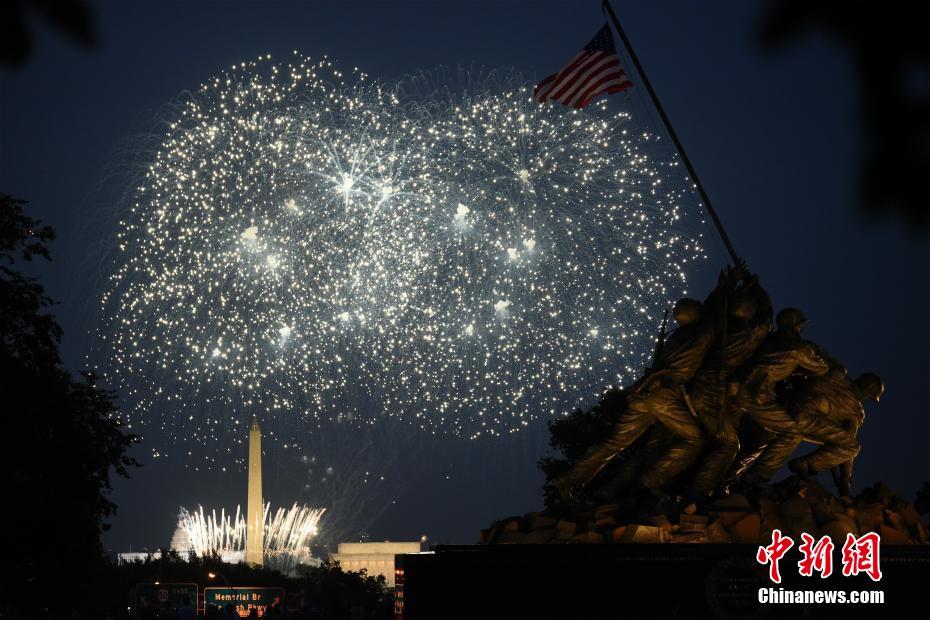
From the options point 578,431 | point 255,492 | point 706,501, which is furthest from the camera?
point 255,492

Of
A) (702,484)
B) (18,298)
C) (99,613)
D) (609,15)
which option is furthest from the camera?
(99,613)

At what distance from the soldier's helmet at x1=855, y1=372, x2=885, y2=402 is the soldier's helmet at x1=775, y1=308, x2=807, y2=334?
1.22m

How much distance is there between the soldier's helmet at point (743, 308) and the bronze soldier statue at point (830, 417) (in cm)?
128

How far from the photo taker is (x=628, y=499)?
45.1ft

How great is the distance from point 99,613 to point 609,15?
23.8 metres

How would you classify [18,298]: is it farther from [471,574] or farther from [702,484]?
[702,484]

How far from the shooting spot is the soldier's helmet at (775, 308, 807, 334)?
46.1ft

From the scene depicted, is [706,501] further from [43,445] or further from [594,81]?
[43,445]

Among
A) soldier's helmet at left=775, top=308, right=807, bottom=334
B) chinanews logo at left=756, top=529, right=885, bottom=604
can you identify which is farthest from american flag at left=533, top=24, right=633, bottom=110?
chinanews logo at left=756, top=529, right=885, bottom=604

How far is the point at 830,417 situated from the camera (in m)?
14.0

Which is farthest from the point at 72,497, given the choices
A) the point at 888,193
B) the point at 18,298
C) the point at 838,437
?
the point at 888,193

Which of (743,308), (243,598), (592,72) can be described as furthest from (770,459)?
(243,598)

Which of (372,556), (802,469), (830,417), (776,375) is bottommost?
(372,556)

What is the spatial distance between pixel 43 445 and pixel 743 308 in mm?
12168
